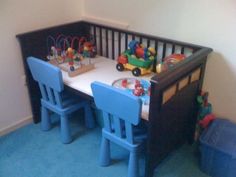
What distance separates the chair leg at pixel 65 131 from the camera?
198cm

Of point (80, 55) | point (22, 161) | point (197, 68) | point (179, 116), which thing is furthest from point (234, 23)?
point (22, 161)

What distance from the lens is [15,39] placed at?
1990mm

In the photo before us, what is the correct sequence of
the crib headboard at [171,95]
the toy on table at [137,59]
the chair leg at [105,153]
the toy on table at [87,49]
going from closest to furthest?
the crib headboard at [171,95]
the chair leg at [105,153]
the toy on table at [137,59]
the toy on table at [87,49]

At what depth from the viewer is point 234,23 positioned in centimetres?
161

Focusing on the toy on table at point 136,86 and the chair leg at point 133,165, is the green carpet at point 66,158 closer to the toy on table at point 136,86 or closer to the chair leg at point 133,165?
the chair leg at point 133,165

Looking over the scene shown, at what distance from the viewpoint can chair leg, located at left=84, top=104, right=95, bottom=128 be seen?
84.1 inches

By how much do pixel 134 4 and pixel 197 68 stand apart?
2.29ft

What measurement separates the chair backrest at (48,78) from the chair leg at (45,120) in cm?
11

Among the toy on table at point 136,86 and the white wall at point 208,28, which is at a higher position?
the white wall at point 208,28

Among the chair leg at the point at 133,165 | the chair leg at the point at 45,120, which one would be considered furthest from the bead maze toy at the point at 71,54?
the chair leg at the point at 133,165

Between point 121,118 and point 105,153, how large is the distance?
371mm

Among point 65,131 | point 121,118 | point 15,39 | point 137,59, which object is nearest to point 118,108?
point 121,118

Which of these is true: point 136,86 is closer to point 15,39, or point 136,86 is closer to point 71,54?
point 71,54

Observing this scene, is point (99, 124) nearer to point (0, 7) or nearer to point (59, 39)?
point (59, 39)
